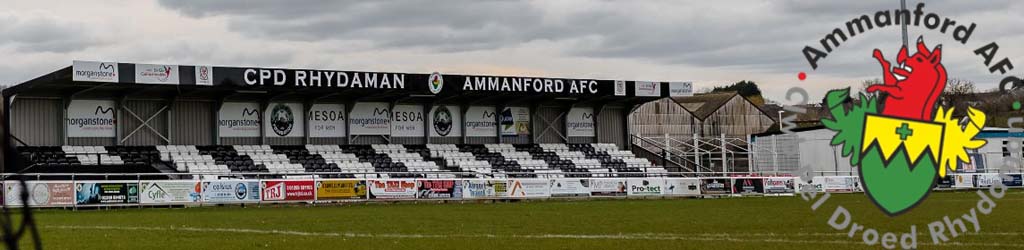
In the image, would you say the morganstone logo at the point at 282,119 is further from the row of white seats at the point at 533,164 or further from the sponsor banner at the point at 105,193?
the sponsor banner at the point at 105,193

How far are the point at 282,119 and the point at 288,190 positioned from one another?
14615 mm

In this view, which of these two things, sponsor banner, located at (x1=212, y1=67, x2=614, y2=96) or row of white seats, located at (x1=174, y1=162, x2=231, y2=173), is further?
sponsor banner, located at (x1=212, y1=67, x2=614, y2=96)

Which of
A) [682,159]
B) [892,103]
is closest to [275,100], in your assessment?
[682,159]

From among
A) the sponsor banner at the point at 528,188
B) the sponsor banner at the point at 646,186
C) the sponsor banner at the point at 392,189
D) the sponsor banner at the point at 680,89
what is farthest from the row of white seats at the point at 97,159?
the sponsor banner at the point at 680,89

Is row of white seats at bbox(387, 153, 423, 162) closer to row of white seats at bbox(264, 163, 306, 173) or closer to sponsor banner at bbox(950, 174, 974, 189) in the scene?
row of white seats at bbox(264, 163, 306, 173)

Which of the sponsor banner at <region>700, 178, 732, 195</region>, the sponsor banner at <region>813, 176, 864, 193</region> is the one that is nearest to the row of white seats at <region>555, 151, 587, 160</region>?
the sponsor banner at <region>700, 178, 732, 195</region>

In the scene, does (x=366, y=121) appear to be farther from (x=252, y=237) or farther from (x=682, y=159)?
(x=252, y=237)

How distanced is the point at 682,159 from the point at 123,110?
94.2 feet

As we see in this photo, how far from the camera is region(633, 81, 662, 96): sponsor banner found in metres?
57.7

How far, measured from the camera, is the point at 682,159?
6256 cm

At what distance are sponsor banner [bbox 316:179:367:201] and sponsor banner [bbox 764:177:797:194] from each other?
18.0m

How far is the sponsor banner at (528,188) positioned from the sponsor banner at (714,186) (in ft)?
24.0

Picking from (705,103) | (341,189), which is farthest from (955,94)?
(705,103)

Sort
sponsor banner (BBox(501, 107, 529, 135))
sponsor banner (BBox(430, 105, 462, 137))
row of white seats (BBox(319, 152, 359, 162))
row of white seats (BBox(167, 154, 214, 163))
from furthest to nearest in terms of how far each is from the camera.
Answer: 1. sponsor banner (BBox(501, 107, 529, 135))
2. sponsor banner (BBox(430, 105, 462, 137))
3. row of white seats (BBox(319, 152, 359, 162))
4. row of white seats (BBox(167, 154, 214, 163))
